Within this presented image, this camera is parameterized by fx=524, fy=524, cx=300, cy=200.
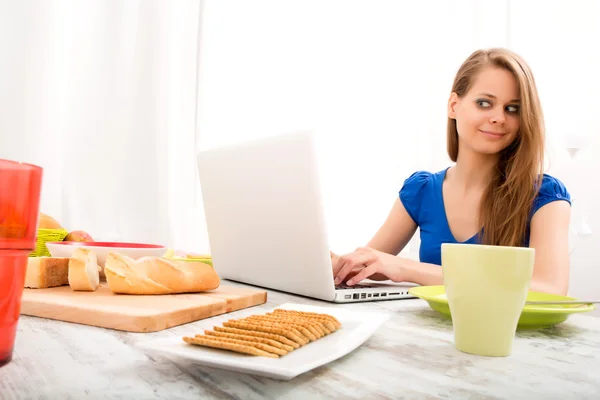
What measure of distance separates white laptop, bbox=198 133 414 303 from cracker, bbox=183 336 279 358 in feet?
1.51

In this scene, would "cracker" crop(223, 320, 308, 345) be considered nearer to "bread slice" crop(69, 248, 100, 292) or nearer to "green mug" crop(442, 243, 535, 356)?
"green mug" crop(442, 243, 535, 356)

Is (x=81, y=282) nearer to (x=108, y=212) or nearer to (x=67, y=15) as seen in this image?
(x=108, y=212)

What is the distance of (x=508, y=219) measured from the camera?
1468mm

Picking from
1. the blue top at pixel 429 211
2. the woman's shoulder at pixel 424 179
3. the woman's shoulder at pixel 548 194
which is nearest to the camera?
the woman's shoulder at pixel 548 194

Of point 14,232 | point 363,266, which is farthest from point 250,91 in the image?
point 14,232

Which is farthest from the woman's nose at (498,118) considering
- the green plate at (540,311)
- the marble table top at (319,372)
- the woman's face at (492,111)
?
the marble table top at (319,372)

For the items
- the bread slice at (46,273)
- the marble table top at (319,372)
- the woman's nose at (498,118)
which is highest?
the woman's nose at (498,118)

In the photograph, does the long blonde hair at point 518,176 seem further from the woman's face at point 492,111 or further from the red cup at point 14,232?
the red cup at point 14,232

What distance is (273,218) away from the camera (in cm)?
101

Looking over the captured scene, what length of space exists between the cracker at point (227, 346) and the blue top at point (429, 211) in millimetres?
1245

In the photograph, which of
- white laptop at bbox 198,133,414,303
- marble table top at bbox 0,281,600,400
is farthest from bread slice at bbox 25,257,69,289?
white laptop at bbox 198,133,414,303

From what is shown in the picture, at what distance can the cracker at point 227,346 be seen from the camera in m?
0.45

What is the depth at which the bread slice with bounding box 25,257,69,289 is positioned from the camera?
2.77 ft

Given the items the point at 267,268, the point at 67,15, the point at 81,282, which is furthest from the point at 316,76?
the point at 81,282
